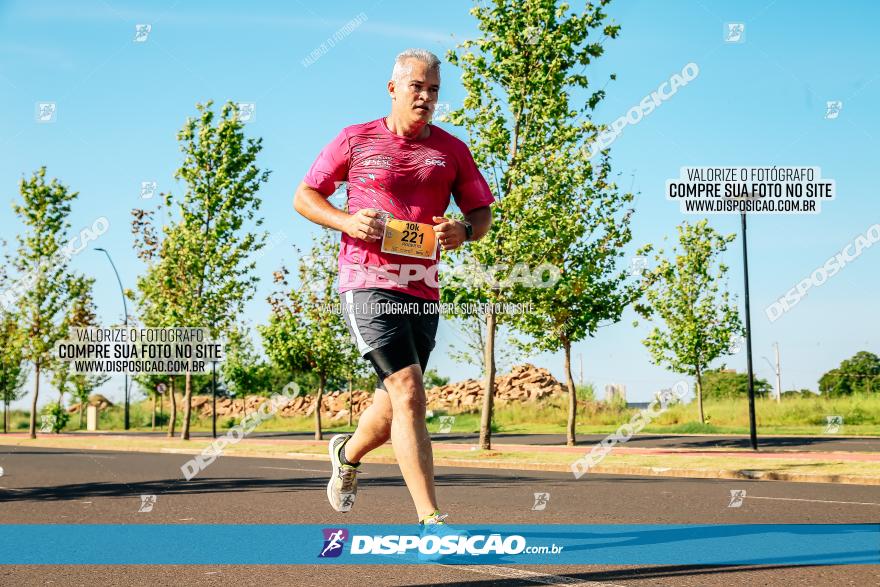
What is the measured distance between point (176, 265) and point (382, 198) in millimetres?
27571

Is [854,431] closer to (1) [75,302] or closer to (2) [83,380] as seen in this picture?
(1) [75,302]

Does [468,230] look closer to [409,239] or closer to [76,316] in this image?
[409,239]

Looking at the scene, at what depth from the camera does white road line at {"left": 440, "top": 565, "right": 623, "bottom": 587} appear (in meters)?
4.03

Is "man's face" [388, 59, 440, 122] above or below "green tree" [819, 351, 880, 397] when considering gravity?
above

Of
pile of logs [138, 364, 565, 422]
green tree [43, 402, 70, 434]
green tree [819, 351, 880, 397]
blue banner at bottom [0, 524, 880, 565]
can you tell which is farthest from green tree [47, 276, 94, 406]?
green tree [819, 351, 880, 397]

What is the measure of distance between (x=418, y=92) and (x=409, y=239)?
0.75 meters

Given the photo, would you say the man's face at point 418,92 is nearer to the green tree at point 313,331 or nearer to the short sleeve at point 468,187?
the short sleeve at point 468,187

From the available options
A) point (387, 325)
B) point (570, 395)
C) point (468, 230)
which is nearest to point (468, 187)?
point (468, 230)

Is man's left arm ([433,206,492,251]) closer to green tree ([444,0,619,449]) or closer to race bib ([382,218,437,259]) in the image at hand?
race bib ([382,218,437,259])

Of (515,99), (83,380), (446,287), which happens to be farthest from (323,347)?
(83,380)

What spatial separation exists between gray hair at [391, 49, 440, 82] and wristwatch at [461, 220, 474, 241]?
0.77 metres

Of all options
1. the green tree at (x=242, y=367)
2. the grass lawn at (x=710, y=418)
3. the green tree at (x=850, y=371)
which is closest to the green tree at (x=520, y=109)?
the grass lawn at (x=710, y=418)

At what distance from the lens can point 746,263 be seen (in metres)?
22.7

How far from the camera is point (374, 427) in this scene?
4754 millimetres
